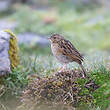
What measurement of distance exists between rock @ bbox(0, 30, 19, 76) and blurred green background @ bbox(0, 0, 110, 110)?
0.36 metres

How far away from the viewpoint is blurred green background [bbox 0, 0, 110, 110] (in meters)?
14.5

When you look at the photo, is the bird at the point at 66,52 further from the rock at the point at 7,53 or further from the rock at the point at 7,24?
the rock at the point at 7,24

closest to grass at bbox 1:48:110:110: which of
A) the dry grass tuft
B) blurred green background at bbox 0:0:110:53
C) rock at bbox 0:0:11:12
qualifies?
the dry grass tuft

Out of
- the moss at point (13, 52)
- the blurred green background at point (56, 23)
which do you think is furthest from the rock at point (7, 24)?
the moss at point (13, 52)

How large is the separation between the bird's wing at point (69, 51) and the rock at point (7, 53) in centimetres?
131

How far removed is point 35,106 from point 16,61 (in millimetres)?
2132

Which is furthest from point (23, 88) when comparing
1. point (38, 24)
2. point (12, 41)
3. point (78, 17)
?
point (78, 17)

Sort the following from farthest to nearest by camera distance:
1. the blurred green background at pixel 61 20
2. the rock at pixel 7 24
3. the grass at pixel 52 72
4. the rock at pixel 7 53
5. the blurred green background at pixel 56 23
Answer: the rock at pixel 7 24 → the blurred green background at pixel 61 20 → the blurred green background at pixel 56 23 → the rock at pixel 7 53 → the grass at pixel 52 72

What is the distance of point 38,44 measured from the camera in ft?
48.4

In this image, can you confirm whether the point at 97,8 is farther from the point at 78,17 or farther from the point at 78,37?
the point at 78,37

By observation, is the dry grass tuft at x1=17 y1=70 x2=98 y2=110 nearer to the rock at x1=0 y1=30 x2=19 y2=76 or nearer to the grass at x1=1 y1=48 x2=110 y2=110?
the grass at x1=1 y1=48 x2=110 y2=110

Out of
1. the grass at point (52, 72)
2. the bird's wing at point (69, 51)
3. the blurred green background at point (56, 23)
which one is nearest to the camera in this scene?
the grass at point (52, 72)

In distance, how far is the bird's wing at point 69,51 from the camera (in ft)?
22.4

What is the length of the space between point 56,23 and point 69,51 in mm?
12562
